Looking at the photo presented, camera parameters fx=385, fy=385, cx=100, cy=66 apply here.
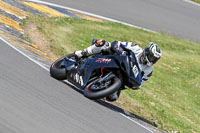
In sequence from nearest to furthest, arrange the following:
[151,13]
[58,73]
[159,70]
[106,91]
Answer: [106,91], [58,73], [159,70], [151,13]

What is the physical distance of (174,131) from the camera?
9.84m

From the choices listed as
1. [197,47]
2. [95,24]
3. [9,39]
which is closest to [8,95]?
[9,39]

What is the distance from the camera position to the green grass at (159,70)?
10.7 m

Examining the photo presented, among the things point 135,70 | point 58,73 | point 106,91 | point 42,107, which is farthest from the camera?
point 58,73

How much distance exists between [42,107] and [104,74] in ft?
6.83

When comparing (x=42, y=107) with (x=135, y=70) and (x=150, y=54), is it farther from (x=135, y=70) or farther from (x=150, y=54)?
(x=150, y=54)

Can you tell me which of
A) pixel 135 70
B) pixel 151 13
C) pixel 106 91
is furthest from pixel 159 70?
pixel 106 91

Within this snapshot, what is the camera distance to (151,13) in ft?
67.5

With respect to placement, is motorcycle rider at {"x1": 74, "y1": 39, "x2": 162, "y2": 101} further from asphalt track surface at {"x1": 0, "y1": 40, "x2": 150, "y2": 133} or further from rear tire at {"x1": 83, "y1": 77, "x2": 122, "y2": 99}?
asphalt track surface at {"x1": 0, "y1": 40, "x2": 150, "y2": 133}

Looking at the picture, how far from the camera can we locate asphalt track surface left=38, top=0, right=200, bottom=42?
62.3 feet

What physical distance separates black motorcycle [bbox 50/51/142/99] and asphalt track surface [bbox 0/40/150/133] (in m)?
0.26

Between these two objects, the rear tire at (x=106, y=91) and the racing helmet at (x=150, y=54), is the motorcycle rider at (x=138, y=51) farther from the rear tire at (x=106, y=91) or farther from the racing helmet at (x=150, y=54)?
the rear tire at (x=106, y=91)

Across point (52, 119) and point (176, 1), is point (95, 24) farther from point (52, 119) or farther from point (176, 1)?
point (52, 119)

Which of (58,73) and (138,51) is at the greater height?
(138,51)
